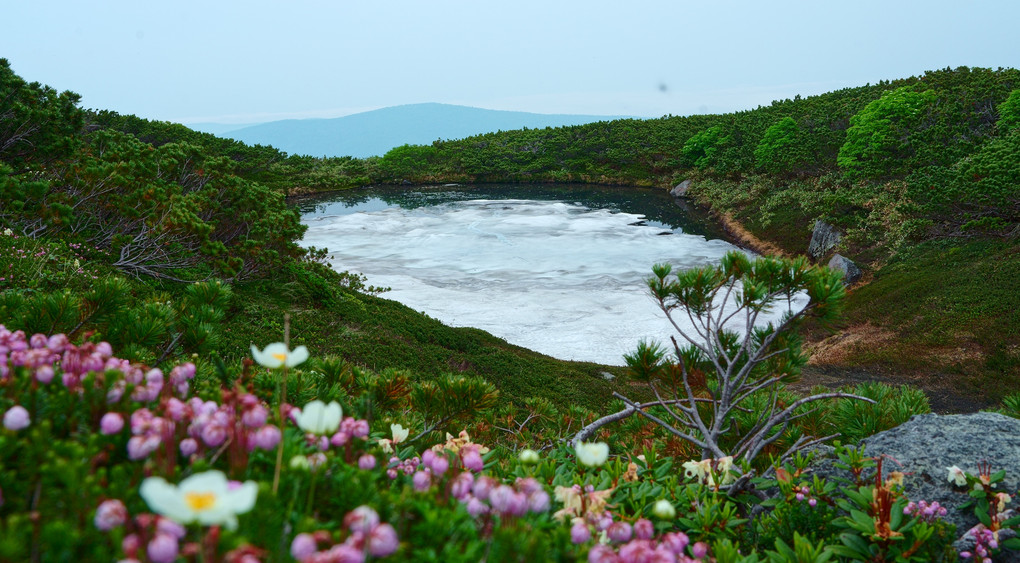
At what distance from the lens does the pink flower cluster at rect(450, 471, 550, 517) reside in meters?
1.28

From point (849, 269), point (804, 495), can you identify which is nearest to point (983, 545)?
point (804, 495)

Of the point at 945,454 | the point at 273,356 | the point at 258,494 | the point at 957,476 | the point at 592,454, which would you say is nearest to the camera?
the point at 258,494

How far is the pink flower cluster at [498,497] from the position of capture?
4.20ft

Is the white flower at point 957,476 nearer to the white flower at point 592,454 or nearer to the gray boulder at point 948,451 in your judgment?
the gray boulder at point 948,451

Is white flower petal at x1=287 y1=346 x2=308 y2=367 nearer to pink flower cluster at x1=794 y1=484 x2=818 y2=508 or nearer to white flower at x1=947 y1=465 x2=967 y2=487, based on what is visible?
pink flower cluster at x1=794 y1=484 x2=818 y2=508

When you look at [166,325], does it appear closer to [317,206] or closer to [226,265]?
[226,265]

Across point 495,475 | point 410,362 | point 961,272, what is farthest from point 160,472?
point 961,272

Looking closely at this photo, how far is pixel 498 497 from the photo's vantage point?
127cm

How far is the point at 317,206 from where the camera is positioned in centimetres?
4450

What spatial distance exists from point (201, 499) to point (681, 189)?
162 feet

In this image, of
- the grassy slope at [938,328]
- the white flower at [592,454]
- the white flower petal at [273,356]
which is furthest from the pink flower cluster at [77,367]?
the grassy slope at [938,328]

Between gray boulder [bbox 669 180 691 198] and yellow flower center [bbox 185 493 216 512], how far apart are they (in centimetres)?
4802

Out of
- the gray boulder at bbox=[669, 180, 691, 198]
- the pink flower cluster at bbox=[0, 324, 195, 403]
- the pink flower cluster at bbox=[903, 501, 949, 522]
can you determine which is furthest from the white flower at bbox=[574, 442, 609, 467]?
the gray boulder at bbox=[669, 180, 691, 198]

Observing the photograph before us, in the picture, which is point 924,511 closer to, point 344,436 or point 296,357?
point 344,436
